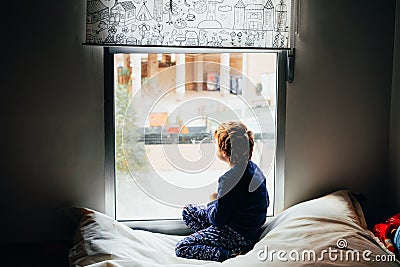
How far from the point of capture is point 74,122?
2.54 meters

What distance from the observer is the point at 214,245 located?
7.82ft

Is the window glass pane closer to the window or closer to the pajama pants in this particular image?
the window

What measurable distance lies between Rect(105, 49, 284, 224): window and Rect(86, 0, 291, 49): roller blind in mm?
134

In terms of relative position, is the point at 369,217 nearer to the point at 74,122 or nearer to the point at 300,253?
the point at 300,253

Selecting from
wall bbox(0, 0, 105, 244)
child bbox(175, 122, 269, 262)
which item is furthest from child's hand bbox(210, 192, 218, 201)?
wall bbox(0, 0, 105, 244)

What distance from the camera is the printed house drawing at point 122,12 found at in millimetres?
2439

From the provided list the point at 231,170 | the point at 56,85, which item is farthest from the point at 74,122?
the point at 231,170

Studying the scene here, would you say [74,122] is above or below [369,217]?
above

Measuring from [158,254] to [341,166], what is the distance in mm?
1112

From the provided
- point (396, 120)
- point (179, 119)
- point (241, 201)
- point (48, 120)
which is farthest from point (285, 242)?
point (48, 120)

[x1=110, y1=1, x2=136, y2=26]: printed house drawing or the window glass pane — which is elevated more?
[x1=110, y1=1, x2=136, y2=26]: printed house drawing

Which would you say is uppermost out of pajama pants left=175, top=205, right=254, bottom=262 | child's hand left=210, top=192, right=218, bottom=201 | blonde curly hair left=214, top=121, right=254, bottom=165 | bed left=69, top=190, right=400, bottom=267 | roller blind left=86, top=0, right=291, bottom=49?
roller blind left=86, top=0, right=291, bottom=49

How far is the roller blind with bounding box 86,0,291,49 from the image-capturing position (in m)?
2.44

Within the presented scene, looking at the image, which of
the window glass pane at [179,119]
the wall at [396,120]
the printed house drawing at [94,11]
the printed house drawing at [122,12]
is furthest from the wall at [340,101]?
the printed house drawing at [94,11]
